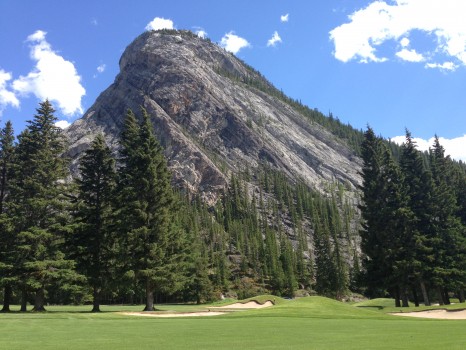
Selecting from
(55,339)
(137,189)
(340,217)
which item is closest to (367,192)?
(137,189)

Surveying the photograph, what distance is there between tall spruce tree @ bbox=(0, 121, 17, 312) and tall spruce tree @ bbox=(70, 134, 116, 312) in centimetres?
536

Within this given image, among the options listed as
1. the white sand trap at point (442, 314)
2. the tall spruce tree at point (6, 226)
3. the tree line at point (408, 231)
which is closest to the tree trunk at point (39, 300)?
the tall spruce tree at point (6, 226)

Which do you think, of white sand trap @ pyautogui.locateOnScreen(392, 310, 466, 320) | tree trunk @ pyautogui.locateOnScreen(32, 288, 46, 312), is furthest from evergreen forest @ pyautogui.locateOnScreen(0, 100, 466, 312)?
white sand trap @ pyautogui.locateOnScreen(392, 310, 466, 320)

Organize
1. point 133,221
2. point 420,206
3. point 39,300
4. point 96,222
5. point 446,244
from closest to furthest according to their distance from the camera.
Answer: point 39,300
point 133,221
point 96,222
point 446,244
point 420,206

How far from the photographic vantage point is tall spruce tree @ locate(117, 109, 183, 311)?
3578cm

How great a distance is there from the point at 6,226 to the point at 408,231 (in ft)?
135

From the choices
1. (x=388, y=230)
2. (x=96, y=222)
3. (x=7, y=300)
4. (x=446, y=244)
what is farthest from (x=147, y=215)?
(x=446, y=244)

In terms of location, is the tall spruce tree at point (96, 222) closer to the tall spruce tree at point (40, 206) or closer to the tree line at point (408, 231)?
the tall spruce tree at point (40, 206)

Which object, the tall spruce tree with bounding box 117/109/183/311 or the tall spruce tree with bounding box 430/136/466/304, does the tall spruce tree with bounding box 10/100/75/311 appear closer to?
the tall spruce tree with bounding box 117/109/183/311

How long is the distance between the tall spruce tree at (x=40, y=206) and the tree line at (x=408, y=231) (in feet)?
107

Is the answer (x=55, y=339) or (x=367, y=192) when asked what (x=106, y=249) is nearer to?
(x=55, y=339)

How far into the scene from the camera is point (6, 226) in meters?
34.3

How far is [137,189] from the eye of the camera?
37938 mm

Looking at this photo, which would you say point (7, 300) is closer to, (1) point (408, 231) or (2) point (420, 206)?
(1) point (408, 231)
